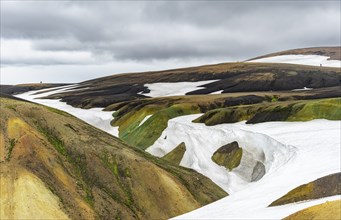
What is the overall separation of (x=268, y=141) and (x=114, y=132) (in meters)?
55.0

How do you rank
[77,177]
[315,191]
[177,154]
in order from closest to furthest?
[315,191] < [77,177] < [177,154]

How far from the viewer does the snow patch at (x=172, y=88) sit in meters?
170

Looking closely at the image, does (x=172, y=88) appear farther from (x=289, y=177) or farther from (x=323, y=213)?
(x=323, y=213)

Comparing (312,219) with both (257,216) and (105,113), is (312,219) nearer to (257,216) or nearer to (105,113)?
(257,216)

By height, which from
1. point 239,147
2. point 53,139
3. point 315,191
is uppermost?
point 53,139

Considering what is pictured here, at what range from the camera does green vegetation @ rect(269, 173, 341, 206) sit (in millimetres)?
27828

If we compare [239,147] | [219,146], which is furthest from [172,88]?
[239,147]

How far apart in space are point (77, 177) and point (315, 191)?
22.9 meters

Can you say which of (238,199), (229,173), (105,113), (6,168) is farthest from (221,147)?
(105,113)

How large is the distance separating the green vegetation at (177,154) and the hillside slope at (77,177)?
1983cm

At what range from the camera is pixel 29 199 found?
35188mm

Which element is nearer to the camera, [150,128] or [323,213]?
[323,213]

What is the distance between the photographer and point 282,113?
72.6 m

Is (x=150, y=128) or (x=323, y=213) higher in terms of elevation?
(x=323, y=213)
